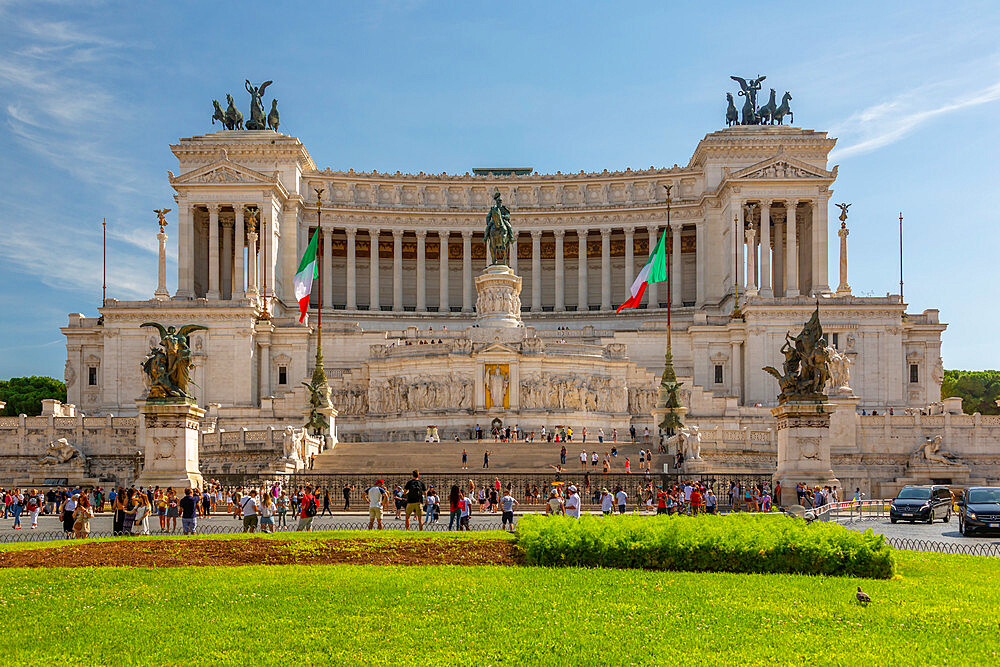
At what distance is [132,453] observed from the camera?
54844 millimetres

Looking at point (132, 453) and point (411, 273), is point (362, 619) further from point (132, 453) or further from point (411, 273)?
point (411, 273)

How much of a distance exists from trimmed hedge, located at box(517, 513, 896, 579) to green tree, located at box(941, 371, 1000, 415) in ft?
317

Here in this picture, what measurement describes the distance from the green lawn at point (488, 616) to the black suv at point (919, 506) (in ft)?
53.8

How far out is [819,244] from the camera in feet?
292

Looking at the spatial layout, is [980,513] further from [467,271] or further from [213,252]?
[467,271]

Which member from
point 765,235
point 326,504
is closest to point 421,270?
point 765,235

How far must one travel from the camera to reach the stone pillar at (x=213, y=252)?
8719 centimetres

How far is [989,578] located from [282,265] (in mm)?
80750

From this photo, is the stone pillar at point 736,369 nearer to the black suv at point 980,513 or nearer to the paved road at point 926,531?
the paved road at point 926,531

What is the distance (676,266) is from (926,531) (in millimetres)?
65872

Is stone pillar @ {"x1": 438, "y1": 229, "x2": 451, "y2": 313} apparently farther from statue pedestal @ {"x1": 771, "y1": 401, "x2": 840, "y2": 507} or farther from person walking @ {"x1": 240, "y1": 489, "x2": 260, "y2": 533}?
person walking @ {"x1": 240, "y1": 489, "x2": 260, "y2": 533}

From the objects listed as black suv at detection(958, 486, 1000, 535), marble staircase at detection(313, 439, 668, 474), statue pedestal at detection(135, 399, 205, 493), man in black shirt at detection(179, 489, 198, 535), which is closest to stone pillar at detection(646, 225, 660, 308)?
marble staircase at detection(313, 439, 668, 474)

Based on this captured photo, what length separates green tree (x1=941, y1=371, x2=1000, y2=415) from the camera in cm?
10931

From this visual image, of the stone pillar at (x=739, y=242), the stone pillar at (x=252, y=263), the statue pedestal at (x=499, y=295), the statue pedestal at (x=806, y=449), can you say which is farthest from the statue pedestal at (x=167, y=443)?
the stone pillar at (x=739, y=242)
